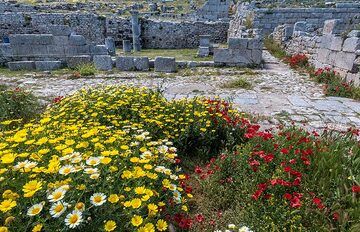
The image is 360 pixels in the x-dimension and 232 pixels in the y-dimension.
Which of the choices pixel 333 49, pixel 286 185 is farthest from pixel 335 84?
pixel 286 185

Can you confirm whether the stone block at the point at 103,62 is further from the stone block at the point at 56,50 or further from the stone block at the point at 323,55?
the stone block at the point at 323,55

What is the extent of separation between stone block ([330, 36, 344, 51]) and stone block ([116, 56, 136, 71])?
6.59 metres

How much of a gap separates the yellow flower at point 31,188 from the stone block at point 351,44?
310 inches

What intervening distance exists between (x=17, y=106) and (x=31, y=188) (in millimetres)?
3709

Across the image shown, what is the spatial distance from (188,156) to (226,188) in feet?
3.35

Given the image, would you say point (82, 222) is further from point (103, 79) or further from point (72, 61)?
point (72, 61)

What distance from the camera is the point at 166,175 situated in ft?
8.34

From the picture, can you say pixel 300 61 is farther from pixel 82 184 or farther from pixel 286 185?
pixel 82 184

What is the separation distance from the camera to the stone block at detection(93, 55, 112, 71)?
10.2m

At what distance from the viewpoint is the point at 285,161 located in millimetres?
3094

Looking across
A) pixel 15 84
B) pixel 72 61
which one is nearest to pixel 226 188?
pixel 15 84

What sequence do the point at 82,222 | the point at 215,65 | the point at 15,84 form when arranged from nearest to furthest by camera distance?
the point at 82,222 < the point at 15,84 < the point at 215,65

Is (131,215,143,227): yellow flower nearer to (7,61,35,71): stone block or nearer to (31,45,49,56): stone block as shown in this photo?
(7,61,35,71): stone block

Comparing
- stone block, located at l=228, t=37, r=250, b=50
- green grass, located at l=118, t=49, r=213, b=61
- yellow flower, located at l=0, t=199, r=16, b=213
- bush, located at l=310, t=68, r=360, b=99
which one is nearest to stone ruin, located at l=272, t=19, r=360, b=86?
bush, located at l=310, t=68, r=360, b=99
